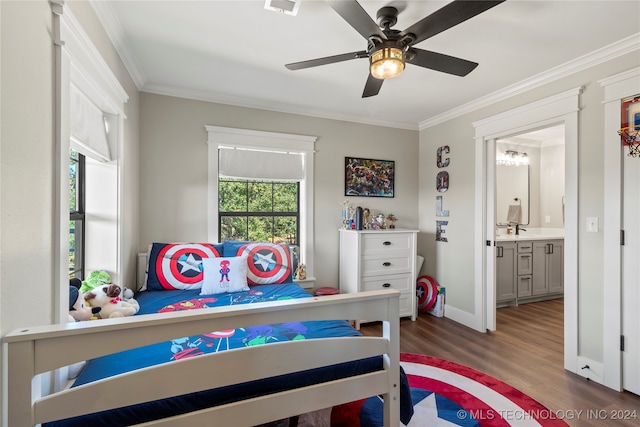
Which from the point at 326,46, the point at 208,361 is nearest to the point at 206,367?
the point at 208,361

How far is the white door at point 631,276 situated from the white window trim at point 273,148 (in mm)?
2574

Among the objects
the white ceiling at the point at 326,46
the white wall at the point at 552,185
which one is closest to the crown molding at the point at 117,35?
the white ceiling at the point at 326,46

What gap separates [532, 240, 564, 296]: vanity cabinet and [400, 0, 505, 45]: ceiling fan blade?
3.75 metres

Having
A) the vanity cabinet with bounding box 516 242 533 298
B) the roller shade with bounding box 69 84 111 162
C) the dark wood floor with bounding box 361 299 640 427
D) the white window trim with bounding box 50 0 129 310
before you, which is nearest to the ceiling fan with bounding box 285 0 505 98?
the white window trim with bounding box 50 0 129 310

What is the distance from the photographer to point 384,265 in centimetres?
327

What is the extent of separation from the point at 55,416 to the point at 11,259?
0.50 meters

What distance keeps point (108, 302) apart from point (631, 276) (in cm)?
340

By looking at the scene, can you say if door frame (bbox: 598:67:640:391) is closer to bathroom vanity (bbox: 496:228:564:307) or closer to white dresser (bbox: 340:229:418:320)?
white dresser (bbox: 340:229:418:320)

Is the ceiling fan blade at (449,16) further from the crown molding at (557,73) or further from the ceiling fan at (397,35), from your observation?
the crown molding at (557,73)

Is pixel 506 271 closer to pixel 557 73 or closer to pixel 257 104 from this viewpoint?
pixel 557 73

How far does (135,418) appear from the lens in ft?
3.20

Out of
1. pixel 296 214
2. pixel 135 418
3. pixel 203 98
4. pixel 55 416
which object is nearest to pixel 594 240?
pixel 296 214

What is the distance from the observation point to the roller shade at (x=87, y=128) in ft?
4.98

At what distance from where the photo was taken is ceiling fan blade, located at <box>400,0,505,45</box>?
4.01ft
